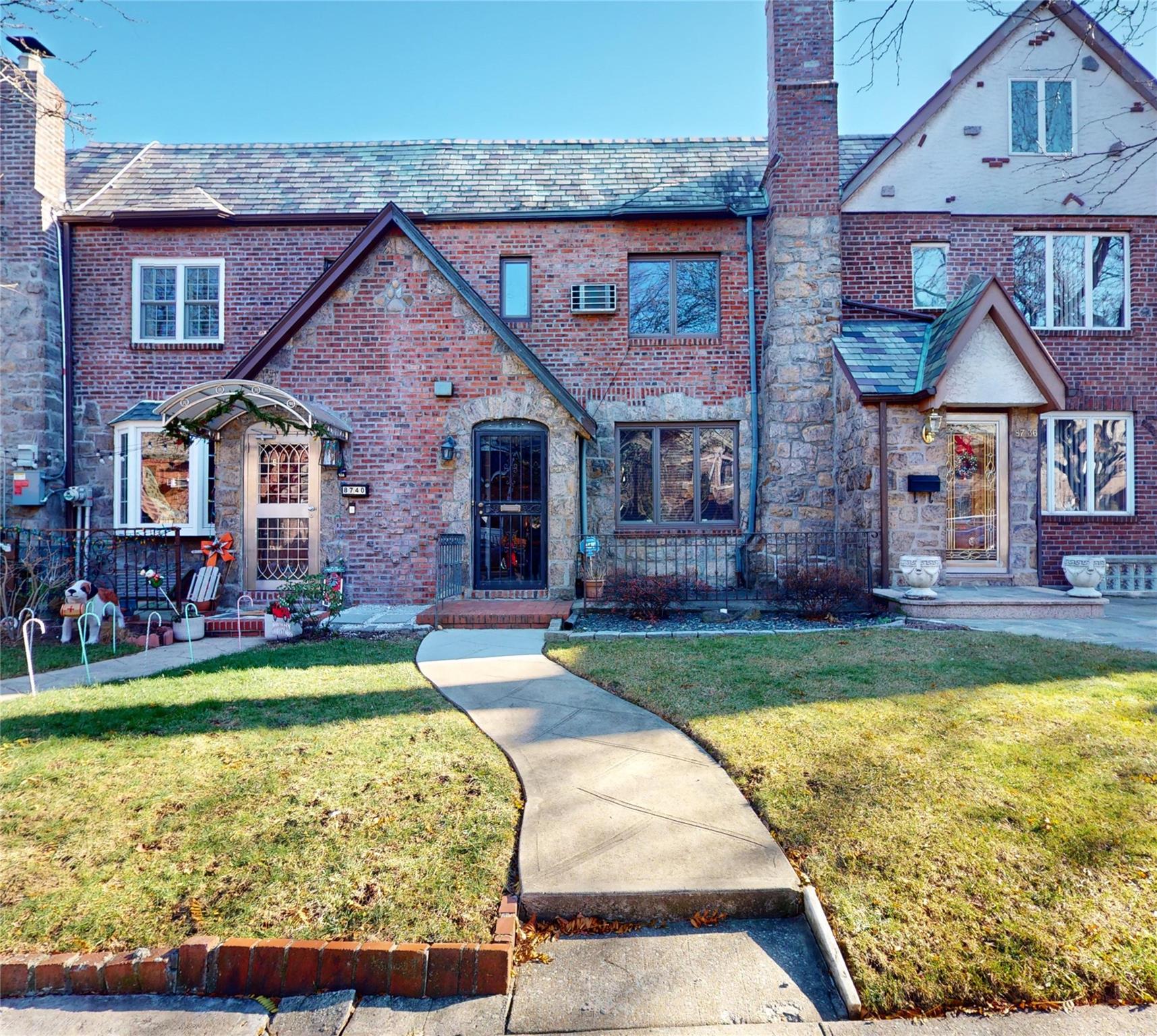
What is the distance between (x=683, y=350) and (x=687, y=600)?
16.2 ft

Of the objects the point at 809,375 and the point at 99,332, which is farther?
the point at 99,332

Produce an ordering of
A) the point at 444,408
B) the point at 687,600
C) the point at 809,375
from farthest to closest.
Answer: the point at 809,375 < the point at 444,408 < the point at 687,600

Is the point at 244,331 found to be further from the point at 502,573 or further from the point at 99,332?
the point at 502,573

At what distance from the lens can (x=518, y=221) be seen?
11.9 metres

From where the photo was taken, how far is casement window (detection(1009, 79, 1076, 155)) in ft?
38.3

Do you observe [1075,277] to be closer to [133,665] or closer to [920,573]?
[920,573]

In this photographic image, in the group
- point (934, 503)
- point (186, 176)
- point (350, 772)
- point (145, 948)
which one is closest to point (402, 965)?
point (145, 948)

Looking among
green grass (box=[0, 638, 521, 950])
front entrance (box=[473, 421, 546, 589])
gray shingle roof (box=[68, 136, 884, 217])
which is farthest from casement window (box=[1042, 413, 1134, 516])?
green grass (box=[0, 638, 521, 950])

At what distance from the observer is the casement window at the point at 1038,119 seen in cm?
1168

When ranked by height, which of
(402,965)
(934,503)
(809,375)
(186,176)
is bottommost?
(402,965)

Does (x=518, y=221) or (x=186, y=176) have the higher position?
(x=186, y=176)

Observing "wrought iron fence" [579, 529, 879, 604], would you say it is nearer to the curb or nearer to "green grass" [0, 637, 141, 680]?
"green grass" [0, 637, 141, 680]

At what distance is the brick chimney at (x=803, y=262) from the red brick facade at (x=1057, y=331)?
1.04m

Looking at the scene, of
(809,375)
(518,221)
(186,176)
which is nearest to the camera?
(809,375)
